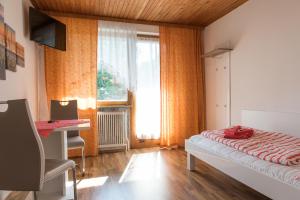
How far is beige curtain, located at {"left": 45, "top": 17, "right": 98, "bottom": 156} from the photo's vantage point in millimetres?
3676

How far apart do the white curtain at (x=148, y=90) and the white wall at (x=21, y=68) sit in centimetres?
178

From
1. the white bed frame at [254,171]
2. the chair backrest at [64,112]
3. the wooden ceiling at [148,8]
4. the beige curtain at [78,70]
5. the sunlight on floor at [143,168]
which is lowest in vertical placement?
the sunlight on floor at [143,168]

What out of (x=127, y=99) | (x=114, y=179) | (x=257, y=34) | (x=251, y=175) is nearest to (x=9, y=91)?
(x=114, y=179)

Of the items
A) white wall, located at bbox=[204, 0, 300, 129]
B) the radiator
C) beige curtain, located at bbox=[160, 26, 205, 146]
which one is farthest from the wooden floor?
white wall, located at bbox=[204, 0, 300, 129]

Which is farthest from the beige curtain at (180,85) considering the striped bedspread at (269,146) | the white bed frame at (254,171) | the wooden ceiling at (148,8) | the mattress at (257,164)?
the mattress at (257,164)

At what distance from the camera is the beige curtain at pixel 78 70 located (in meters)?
3.68

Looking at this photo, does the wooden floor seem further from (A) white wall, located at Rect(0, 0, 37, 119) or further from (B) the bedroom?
(A) white wall, located at Rect(0, 0, 37, 119)

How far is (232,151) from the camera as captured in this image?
228 centimetres

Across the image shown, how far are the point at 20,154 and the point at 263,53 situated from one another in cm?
324

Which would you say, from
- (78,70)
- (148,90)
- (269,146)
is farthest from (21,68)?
(269,146)

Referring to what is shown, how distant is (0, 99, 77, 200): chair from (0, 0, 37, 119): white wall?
0.97 m

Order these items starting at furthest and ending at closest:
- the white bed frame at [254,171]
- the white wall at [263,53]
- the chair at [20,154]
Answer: the white wall at [263,53] → the white bed frame at [254,171] → the chair at [20,154]

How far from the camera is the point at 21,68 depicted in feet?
8.93

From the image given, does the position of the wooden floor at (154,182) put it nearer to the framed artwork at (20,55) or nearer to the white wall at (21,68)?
the white wall at (21,68)
